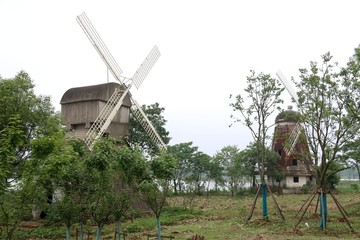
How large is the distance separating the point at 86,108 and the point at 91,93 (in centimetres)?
107

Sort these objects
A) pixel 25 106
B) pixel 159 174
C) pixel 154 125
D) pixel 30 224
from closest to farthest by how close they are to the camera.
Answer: pixel 159 174 < pixel 25 106 < pixel 30 224 < pixel 154 125

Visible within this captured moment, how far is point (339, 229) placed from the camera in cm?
1573

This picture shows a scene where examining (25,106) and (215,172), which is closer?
(25,106)

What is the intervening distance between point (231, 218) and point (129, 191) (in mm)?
10129

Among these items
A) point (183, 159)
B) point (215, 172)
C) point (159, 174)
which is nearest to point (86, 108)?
point (159, 174)

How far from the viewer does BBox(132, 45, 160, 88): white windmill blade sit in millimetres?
27562

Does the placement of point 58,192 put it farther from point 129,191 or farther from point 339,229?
point 339,229

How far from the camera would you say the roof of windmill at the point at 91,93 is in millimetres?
24828

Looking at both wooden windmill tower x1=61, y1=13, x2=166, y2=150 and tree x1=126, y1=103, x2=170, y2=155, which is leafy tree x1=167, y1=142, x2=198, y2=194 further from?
wooden windmill tower x1=61, y1=13, x2=166, y2=150

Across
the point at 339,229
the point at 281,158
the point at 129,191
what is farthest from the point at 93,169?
the point at 281,158

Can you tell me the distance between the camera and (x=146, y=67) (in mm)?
29156

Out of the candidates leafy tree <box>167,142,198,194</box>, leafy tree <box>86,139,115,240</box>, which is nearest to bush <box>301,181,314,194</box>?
leafy tree <box>167,142,198,194</box>

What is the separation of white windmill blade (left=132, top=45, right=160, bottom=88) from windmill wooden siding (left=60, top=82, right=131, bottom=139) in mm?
2013

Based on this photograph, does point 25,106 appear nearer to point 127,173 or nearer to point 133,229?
point 133,229
